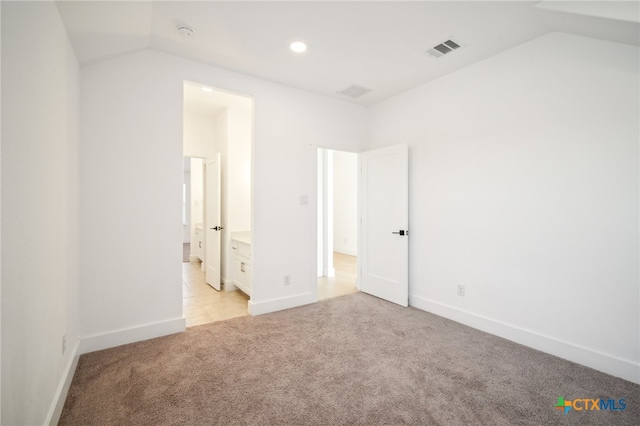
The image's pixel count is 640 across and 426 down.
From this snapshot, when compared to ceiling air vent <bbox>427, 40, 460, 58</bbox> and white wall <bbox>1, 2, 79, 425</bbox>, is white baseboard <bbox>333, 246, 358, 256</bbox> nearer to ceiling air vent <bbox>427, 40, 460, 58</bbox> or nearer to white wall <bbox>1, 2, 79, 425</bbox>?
ceiling air vent <bbox>427, 40, 460, 58</bbox>

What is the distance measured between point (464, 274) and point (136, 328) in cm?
346

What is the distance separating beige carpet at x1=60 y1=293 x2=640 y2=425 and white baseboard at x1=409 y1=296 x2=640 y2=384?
3.4 inches

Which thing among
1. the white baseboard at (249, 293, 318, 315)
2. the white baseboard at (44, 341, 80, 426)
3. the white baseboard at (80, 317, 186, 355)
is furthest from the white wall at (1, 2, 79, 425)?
the white baseboard at (249, 293, 318, 315)

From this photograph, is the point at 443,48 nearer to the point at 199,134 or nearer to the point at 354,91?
the point at 354,91

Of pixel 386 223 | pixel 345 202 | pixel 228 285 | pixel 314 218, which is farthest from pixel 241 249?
pixel 345 202

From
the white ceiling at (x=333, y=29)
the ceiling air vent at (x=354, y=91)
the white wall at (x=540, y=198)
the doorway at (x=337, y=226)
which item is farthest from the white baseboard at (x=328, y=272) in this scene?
the white ceiling at (x=333, y=29)

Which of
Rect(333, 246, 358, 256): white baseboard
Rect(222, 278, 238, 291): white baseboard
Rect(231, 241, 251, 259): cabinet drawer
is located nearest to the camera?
Rect(231, 241, 251, 259): cabinet drawer

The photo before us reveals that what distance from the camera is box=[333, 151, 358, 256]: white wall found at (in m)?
8.15

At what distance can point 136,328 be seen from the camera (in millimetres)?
2820

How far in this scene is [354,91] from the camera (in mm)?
4012

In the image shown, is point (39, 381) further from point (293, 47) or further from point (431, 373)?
point (293, 47)

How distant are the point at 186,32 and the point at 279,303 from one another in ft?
9.97

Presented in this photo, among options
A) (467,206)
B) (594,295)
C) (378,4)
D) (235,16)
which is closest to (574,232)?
(594,295)

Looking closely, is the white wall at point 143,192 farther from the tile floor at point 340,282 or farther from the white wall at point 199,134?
the white wall at point 199,134
